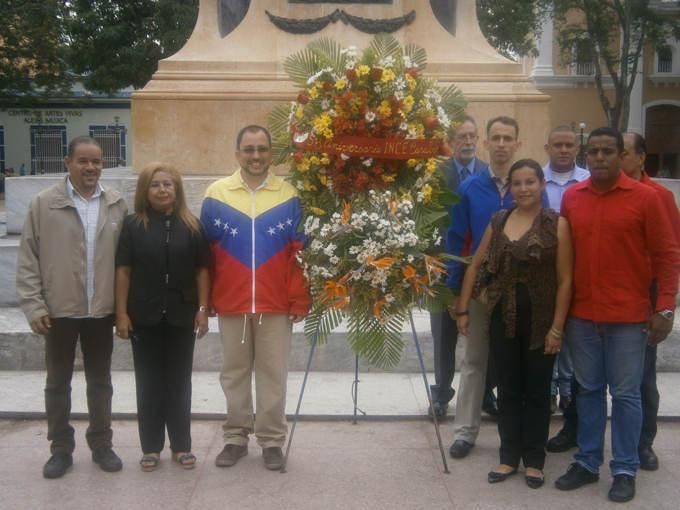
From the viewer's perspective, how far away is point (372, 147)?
390 centimetres

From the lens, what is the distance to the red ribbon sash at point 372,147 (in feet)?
12.8

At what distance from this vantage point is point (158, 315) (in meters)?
4.10

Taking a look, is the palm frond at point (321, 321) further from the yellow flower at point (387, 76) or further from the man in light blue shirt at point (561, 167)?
the man in light blue shirt at point (561, 167)

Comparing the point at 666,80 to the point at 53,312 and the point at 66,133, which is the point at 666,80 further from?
the point at 53,312

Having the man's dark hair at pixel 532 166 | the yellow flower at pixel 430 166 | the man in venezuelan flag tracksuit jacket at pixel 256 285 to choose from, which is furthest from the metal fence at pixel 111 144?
the man's dark hair at pixel 532 166

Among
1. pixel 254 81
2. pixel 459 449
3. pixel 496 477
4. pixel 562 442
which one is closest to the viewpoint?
pixel 496 477

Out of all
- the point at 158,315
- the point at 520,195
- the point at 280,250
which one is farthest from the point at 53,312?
the point at 520,195

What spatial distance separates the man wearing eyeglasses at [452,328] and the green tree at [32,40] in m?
18.5

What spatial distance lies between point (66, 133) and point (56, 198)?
38.5 m

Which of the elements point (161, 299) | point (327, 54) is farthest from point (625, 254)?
point (161, 299)

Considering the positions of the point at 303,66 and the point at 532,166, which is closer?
the point at 532,166

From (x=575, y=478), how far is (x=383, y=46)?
269cm

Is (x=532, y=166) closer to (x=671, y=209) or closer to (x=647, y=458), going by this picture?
(x=671, y=209)

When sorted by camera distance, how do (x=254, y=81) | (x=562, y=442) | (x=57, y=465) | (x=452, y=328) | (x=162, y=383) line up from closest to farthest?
(x=57, y=465) → (x=162, y=383) → (x=562, y=442) → (x=452, y=328) → (x=254, y=81)
